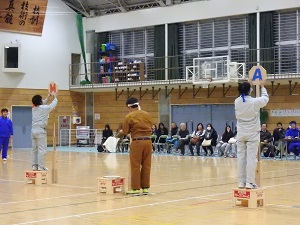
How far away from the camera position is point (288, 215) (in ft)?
27.8

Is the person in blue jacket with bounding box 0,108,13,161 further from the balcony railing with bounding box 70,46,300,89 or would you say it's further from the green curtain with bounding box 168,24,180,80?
the green curtain with bounding box 168,24,180,80

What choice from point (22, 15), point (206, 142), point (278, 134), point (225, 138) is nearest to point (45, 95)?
point (22, 15)

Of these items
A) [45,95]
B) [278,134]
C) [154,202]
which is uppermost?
[45,95]

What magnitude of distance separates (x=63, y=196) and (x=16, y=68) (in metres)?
21.0

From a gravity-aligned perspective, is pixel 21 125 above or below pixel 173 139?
above

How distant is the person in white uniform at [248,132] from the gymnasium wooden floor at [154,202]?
573mm

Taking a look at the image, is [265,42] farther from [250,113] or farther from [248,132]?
[248,132]

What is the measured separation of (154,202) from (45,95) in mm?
23382

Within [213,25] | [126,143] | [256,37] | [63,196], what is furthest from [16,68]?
[63,196]

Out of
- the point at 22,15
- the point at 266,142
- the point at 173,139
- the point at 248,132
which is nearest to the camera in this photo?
the point at 248,132

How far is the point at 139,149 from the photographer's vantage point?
10797 millimetres

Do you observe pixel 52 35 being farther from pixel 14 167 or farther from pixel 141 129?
pixel 141 129

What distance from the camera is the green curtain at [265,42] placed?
87.5 ft

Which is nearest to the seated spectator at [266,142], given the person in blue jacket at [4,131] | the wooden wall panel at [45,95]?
the person in blue jacket at [4,131]
